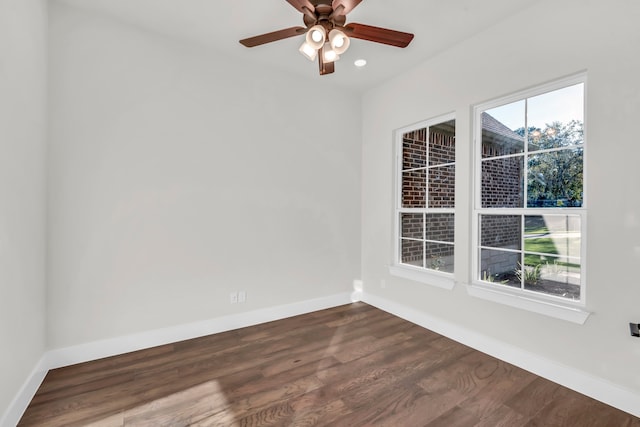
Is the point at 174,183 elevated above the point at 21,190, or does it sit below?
above

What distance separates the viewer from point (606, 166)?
2.05m

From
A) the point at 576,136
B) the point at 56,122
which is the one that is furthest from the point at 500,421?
the point at 56,122

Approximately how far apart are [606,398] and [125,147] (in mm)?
4115

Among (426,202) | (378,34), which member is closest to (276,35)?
(378,34)

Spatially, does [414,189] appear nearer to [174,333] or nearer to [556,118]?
[556,118]

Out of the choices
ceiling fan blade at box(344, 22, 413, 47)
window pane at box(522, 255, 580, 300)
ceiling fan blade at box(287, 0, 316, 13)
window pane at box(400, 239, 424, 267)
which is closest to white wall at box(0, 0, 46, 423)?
ceiling fan blade at box(287, 0, 316, 13)

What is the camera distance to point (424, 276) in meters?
3.33

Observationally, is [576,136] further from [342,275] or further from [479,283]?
[342,275]

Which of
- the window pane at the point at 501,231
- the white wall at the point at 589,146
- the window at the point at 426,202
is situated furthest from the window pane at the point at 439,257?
the window pane at the point at 501,231

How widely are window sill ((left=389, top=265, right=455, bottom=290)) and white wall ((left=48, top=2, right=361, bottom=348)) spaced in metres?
0.81

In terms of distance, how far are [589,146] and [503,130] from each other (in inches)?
27.0

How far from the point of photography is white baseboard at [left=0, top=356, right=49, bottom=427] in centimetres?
172

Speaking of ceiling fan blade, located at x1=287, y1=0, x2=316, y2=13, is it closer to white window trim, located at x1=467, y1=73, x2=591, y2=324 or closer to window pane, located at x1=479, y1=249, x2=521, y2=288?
white window trim, located at x1=467, y1=73, x2=591, y2=324

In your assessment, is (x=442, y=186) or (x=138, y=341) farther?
(x=442, y=186)
